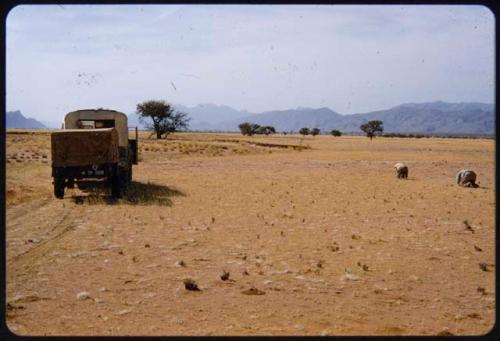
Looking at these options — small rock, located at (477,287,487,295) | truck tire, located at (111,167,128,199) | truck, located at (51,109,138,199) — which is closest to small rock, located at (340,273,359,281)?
small rock, located at (477,287,487,295)

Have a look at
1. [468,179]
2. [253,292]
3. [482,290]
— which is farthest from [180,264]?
[468,179]

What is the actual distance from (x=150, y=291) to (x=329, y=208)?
891 cm

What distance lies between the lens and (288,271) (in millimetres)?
8375

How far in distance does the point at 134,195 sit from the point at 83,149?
2.62 meters

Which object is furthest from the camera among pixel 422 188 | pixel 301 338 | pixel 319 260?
pixel 422 188

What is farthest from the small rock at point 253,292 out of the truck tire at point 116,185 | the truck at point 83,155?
the truck tire at point 116,185

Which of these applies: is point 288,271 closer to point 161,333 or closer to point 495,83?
point 161,333

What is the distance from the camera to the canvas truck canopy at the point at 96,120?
62.0 feet

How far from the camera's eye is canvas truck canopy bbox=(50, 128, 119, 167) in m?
15.6

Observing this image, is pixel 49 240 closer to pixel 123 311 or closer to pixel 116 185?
pixel 123 311

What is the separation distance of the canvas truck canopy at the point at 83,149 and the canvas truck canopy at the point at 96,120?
10.4ft

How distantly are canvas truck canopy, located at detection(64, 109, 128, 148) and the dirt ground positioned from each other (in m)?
2.73

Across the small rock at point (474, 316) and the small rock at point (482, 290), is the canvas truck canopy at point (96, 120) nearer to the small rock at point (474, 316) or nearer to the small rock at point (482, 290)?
the small rock at point (482, 290)

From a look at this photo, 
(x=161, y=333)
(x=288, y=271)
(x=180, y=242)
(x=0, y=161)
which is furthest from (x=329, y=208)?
(x=0, y=161)
